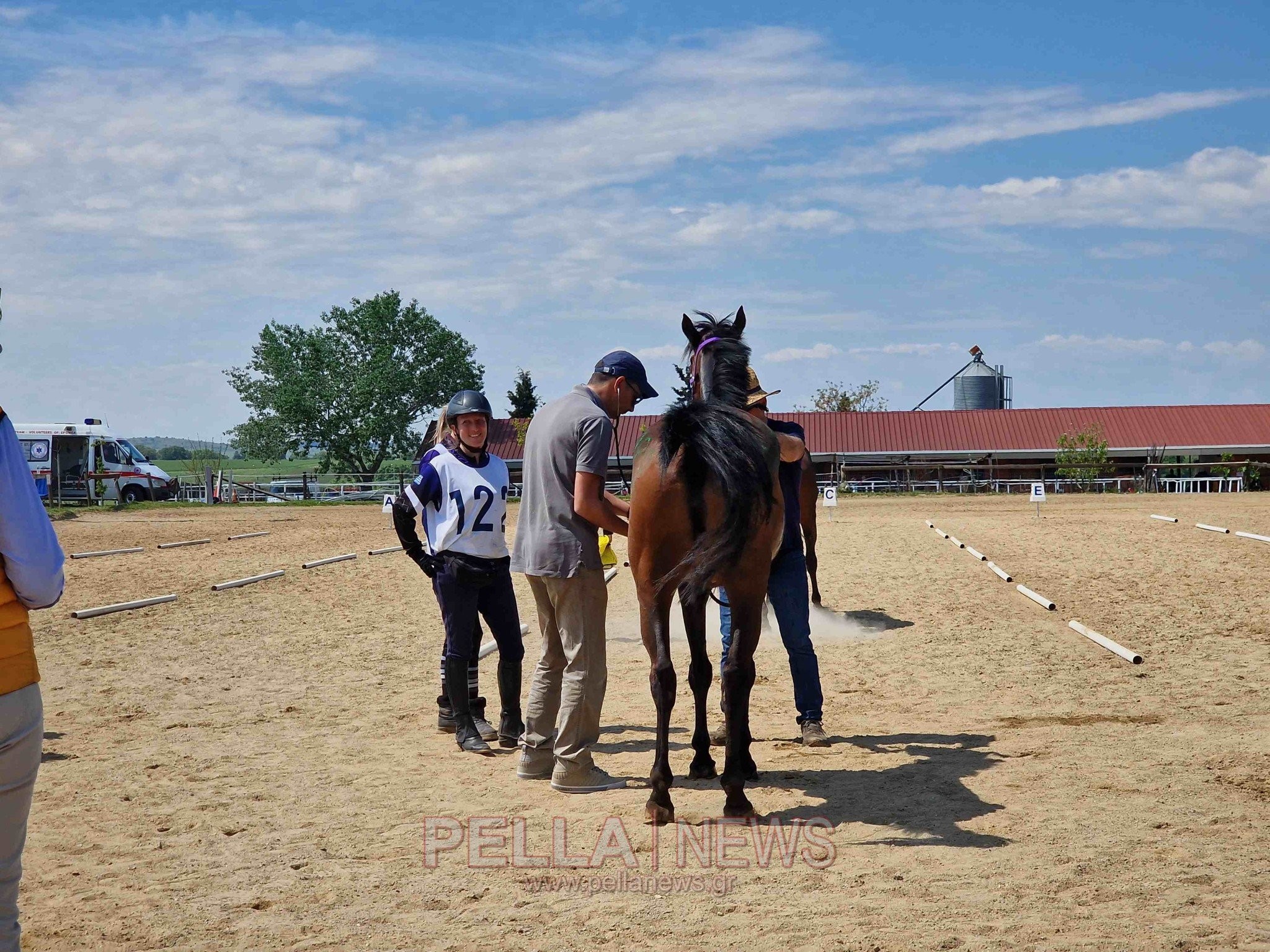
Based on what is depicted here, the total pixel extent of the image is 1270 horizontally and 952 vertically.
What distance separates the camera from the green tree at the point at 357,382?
66.1 meters

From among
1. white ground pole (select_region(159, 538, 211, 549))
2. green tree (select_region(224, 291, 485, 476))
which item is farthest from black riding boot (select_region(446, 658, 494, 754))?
green tree (select_region(224, 291, 485, 476))

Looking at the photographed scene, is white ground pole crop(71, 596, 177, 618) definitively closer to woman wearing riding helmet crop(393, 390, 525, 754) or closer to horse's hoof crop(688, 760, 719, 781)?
woman wearing riding helmet crop(393, 390, 525, 754)

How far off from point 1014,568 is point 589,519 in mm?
10262

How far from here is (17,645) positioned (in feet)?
8.99

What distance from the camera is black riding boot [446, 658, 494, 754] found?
6262mm

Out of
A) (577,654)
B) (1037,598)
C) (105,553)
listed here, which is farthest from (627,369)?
(105,553)

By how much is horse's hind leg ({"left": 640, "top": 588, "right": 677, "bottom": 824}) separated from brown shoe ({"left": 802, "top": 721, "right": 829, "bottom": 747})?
1270 mm

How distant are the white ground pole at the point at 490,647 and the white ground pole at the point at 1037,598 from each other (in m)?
4.89

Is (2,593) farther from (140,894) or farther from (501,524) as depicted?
(501,524)

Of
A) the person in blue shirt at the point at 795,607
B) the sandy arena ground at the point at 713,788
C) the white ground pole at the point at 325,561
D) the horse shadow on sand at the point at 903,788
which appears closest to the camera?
the sandy arena ground at the point at 713,788

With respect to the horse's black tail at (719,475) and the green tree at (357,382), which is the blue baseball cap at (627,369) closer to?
the horse's black tail at (719,475)

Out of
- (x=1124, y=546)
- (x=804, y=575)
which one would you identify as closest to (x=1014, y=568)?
(x=1124, y=546)

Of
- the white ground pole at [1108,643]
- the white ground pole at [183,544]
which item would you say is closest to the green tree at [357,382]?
the white ground pole at [183,544]

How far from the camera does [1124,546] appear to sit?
1570 cm
